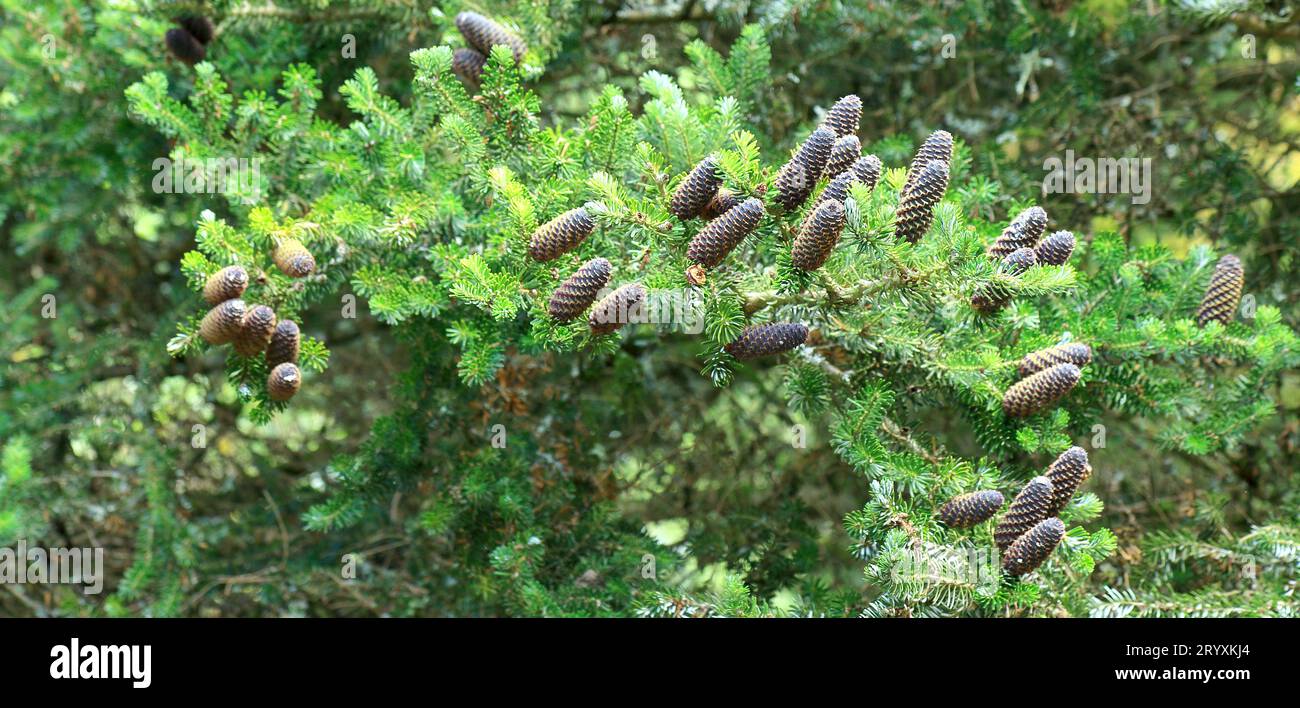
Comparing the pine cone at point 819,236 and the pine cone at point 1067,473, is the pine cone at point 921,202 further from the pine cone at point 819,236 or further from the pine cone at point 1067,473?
the pine cone at point 1067,473

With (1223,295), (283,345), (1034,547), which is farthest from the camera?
(1223,295)

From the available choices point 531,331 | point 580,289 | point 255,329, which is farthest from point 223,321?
point 580,289

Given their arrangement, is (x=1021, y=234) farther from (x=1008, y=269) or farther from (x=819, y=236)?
(x=819, y=236)

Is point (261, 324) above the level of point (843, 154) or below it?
below

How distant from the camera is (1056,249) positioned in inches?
66.6

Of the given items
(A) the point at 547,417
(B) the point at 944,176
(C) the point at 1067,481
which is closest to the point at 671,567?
(A) the point at 547,417

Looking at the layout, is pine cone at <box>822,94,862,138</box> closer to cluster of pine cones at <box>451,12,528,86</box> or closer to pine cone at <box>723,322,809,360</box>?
pine cone at <box>723,322,809,360</box>

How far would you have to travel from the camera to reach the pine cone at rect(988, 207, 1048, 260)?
167 centimetres

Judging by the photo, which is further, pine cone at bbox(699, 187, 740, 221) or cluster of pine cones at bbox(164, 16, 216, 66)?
cluster of pine cones at bbox(164, 16, 216, 66)

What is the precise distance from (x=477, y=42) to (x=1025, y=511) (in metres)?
1.27

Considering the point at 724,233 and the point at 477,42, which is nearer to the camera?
the point at 724,233

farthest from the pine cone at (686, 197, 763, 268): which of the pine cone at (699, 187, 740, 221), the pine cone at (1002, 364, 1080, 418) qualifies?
the pine cone at (1002, 364, 1080, 418)

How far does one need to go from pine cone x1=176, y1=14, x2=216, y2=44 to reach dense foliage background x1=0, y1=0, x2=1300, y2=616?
0.12ft

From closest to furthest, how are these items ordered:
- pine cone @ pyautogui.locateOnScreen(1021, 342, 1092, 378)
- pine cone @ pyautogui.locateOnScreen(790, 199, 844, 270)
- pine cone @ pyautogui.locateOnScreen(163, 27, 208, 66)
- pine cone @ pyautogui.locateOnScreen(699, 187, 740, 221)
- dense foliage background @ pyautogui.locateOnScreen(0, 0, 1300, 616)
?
pine cone @ pyautogui.locateOnScreen(790, 199, 844, 270) < pine cone @ pyautogui.locateOnScreen(699, 187, 740, 221) < pine cone @ pyautogui.locateOnScreen(1021, 342, 1092, 378) < dense foliage background @ pyautogui.locateOnScreen(0, 0, 1300, 616) < pine cone @ pyautogui.locateOnScreen(163, 27, 208, 66)
